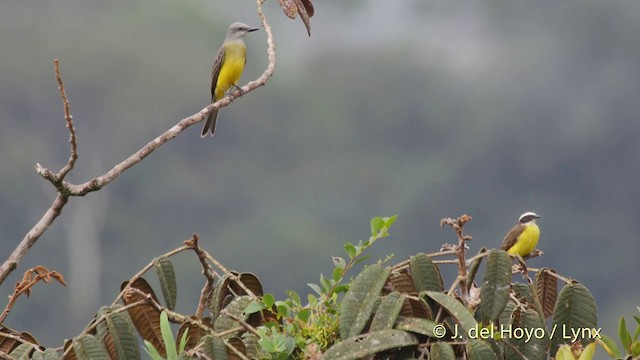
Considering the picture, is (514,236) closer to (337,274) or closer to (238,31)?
(238,31)

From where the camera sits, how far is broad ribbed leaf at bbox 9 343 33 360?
2.43 m

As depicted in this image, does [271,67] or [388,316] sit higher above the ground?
[271,67]

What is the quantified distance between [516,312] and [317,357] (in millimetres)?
526

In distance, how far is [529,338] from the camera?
244 cm

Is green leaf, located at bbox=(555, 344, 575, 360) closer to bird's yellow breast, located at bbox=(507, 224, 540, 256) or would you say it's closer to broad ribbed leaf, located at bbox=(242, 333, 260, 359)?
broad ribbed leaf, located at bbox=(242, 333, 260, 359)

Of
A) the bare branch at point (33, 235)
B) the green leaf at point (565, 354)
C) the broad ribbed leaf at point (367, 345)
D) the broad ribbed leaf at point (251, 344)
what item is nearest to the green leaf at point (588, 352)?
the green leaf at point (565, 354)

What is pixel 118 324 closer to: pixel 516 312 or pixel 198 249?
pixel 198 249

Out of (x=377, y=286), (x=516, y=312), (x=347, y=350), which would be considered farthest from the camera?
(x=516, y=312)

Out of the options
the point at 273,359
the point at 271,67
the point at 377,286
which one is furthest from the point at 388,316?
the point at 271,67

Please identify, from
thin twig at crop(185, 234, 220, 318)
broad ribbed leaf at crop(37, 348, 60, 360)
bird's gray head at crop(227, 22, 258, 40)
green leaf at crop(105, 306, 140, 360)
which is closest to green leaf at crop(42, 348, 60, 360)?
broad ribbed leaf at crop(37, 348, 60, 360)

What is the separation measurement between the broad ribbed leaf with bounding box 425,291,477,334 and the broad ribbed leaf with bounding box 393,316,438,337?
53mm

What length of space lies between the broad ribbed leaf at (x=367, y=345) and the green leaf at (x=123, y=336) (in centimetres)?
47

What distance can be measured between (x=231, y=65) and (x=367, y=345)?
5.77 meters

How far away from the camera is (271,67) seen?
309 cm
